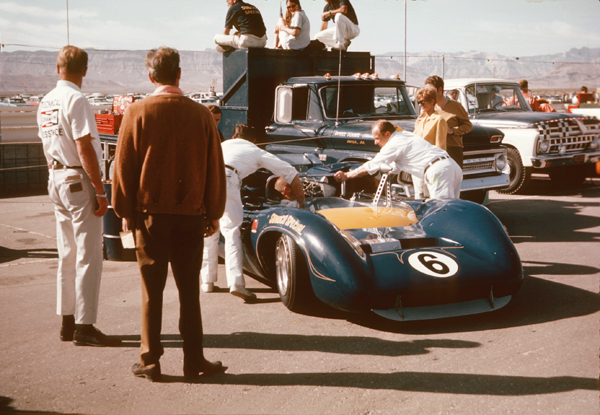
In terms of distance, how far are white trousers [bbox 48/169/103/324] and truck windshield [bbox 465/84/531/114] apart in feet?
A: 30.4

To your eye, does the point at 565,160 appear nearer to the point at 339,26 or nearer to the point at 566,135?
the point at 566,135

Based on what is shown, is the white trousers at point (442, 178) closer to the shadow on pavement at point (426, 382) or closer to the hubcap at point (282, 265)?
the hubcap at point (282, 265)

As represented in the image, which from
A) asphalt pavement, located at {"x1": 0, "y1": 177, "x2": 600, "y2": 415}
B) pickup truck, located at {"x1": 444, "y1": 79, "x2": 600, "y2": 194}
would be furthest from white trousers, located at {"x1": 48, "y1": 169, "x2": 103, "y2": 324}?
pickup truck, located at {"x1": 444, "y1": 79, "x2": 600, "y2": 194}

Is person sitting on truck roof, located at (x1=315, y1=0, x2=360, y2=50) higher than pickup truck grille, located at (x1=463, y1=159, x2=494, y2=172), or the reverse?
person sitting on truck roof, located at (x1=315, y1=0, x2=360, y2=50)

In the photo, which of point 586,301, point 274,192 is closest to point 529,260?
point 586,301

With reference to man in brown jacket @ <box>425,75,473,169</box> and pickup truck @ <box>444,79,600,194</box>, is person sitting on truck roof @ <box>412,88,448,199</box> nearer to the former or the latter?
man in brown jacket @ <box>425,75,473,169</box>

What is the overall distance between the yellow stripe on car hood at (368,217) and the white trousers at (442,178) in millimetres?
512

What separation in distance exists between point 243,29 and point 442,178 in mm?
4388

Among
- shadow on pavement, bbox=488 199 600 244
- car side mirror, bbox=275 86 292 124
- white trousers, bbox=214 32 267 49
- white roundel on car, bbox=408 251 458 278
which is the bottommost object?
shadow on pavement, bbox=488 199 600 244

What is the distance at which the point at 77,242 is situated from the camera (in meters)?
4.22

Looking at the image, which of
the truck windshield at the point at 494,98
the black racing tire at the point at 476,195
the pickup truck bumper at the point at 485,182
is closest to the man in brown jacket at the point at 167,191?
the pickup truck bumper at the point at 485,182

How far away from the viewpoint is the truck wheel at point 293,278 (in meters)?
4.75

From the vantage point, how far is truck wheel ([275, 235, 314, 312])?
15.6 feet

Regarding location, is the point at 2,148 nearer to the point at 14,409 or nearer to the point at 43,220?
the point at 43,220
